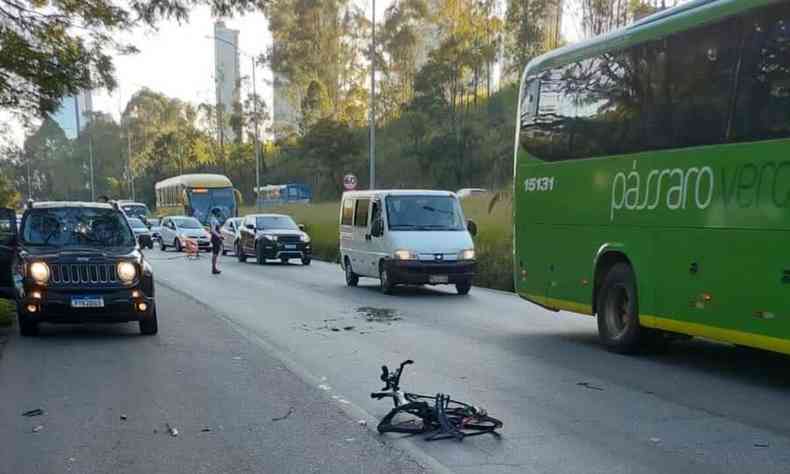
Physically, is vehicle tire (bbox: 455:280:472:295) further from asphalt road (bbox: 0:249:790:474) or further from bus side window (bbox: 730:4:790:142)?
bus side window (bbox: 730:4:790:142)

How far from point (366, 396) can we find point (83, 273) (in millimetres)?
5384

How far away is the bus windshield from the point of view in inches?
2014

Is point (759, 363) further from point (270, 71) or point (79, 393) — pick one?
point (270, 71)

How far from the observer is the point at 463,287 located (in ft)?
64.0

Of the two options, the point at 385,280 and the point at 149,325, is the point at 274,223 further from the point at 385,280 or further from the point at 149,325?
the point at 149,325

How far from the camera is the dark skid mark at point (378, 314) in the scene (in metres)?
15.1

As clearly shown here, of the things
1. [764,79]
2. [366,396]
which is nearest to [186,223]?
[366,396]

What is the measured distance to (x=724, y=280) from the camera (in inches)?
368

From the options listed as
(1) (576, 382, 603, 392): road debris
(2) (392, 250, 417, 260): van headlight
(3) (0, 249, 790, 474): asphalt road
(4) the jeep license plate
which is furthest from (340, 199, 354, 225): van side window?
(1) (576, 382, 603, 392): road debris

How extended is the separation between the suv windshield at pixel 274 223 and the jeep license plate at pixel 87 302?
20504 mm

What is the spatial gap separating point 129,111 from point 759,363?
A: 104 m

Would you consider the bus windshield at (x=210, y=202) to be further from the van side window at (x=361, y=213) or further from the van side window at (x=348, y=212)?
the van side window at (x=361, y=213)

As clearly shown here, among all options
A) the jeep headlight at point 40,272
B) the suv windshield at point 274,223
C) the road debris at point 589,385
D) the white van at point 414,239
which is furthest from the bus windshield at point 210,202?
the road debris at point 589,385

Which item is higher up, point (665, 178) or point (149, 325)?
point (665, 178)
